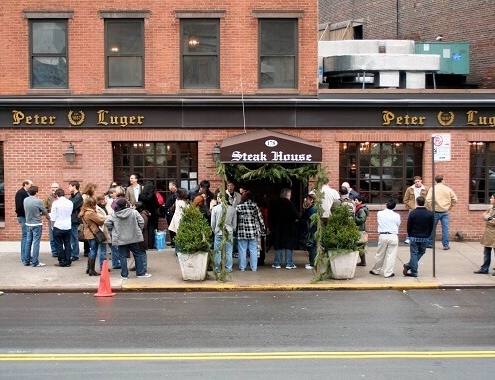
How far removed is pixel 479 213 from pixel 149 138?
27.7 feet

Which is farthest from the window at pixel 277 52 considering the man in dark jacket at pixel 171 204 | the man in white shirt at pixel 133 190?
the man in white shirt at pixel 133 190

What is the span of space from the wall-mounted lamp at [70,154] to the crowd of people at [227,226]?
5.74 ft

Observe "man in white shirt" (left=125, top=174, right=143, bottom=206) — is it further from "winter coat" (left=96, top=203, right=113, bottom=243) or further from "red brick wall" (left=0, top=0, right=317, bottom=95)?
"red brick wall" (left=0, top=0, right=317, bottom=95)

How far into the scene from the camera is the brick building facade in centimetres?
1909

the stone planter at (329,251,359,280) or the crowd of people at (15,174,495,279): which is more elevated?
the crowd of people at (15,174,495,279)

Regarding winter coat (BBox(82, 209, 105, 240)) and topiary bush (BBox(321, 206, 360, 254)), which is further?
winter coat (BBox(82, 209, 105, 240))


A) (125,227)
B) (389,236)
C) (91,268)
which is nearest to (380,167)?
(389,236)

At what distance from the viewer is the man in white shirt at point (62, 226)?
15.9m

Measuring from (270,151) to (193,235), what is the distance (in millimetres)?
2172

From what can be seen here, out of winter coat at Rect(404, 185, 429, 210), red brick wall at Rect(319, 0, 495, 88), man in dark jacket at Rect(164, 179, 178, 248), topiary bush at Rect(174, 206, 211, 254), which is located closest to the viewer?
topiary bush at Rect(174, 206, 211, 254)

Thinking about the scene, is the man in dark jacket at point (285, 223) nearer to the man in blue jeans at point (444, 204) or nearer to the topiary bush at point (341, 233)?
the topiary bush at point (341, 233)

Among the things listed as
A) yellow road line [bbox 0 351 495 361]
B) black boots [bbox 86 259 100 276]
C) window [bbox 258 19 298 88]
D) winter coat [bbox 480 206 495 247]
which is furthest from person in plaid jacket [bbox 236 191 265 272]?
yellow road line [bbox 0 351 495 361]

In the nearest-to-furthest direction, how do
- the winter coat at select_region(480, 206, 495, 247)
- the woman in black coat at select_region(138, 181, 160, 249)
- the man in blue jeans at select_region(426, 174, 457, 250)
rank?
the winter coat at select_region(480, 206, 495, 247)
the woman in black coat at select_region(138, 181, 160, 249)
the man in blue jeans at select_region(426, 174, 457, 250)

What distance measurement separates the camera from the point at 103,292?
14.0 meters
